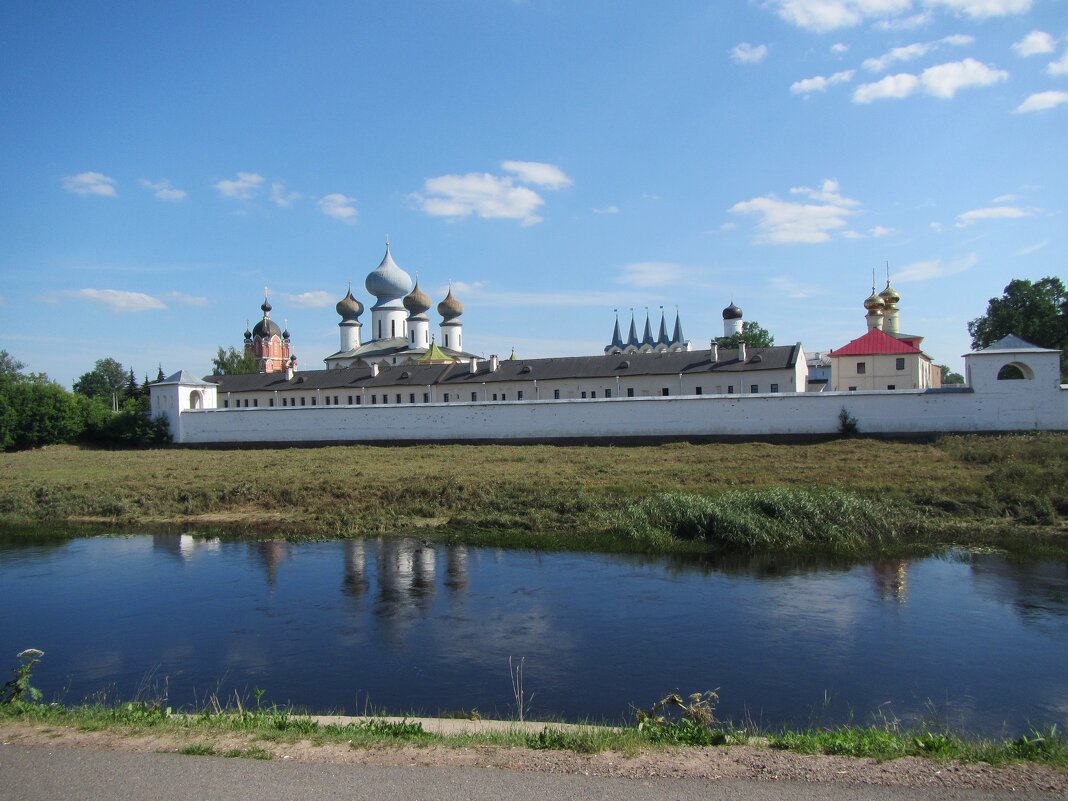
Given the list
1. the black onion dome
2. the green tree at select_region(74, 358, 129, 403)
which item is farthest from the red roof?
the green tree at select_region(74, 358, 129, 403)

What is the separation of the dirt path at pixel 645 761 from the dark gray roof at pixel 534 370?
32388mm

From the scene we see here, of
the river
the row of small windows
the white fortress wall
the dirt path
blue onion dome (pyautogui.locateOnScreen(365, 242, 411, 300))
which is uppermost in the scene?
blue onion dome (pyautogui.locateOnScreen(365, 242, 411, 300))

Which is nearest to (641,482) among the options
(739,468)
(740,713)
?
(739,468)

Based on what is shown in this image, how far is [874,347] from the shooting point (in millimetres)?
38531

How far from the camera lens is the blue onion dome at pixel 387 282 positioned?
2457 inches

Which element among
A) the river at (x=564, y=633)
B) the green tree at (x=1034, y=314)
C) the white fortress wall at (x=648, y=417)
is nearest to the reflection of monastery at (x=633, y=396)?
the white fortress wall at (x=648, y=417)

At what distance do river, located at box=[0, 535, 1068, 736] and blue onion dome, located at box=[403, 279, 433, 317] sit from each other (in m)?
44.4

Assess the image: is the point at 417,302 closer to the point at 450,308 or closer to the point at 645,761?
the point at 450,308

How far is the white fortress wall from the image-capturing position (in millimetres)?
26000

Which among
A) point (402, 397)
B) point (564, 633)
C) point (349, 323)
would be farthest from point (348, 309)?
point (564, 633)

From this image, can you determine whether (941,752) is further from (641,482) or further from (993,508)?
(641,482)

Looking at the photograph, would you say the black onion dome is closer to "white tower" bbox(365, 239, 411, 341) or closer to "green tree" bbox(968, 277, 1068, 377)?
"white tower" bbox(365, 239, 411, 341)

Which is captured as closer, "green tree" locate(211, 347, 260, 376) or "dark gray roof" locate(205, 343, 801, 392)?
"dark gray roof" locate(205, 343, 801, 392)

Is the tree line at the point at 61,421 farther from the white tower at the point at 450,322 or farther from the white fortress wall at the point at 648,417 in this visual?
the white tower at the point at 450,322
